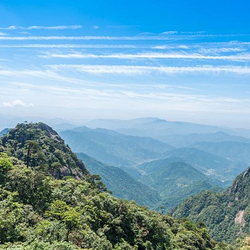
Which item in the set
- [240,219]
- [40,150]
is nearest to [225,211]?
[240,219]

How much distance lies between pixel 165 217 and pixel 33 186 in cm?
3434

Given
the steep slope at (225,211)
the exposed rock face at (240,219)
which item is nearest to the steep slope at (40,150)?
the steep slope at (225,211)

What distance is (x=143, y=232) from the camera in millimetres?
38375

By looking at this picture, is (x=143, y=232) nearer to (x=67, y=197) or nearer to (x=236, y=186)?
(x=67, y=197)

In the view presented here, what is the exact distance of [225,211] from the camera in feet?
562

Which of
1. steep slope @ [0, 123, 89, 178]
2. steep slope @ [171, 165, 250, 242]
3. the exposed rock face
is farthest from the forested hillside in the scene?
the exposed rock face

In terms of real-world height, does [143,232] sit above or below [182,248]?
above

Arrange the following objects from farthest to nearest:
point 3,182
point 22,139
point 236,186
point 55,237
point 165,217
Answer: point 236,186 < point 22,139 < point 165,217 < point 3,182 < point 55,237

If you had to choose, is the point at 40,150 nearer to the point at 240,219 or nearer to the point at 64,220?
the point at 64,220

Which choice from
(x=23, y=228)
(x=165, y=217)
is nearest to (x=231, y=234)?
(x=165, y=217)

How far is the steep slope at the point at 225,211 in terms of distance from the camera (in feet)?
Answer: 486

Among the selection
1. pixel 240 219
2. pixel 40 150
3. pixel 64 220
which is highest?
pixel 64 220

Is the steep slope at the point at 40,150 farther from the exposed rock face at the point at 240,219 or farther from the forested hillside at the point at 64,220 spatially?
the exposed rock face at the point at 240,219

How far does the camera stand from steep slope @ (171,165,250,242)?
5827 inches
